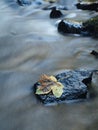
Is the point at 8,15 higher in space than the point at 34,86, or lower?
lower

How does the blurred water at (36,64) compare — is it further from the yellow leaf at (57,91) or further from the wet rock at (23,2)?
the wet rock at (23,2)

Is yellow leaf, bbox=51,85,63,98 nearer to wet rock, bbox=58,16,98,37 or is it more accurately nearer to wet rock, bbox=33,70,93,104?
wet rock, bbox=33,70,93,104

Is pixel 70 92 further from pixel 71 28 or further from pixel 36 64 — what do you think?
pixel 71 28

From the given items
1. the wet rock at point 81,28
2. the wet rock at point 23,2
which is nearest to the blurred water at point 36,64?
the wet rock at point 81,28

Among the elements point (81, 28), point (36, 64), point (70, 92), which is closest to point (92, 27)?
point (81, 28)

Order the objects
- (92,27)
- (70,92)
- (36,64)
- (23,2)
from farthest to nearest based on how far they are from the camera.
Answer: (23,2)
(92,27)
(36,64)
(70,92)

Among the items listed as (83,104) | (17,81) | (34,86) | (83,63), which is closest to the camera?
(83,104)

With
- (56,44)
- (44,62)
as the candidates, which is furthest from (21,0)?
(44,62)

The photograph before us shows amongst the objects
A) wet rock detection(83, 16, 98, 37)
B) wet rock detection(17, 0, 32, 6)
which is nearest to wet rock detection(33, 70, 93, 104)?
wet rock detection(83, 16, 98, 37)

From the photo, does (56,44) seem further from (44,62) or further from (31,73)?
(31,73)

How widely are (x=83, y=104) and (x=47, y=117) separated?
0.61m

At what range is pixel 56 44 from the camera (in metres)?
7.13

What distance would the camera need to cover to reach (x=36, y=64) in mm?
5965

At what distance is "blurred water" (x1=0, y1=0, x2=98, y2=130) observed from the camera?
4173 mm
